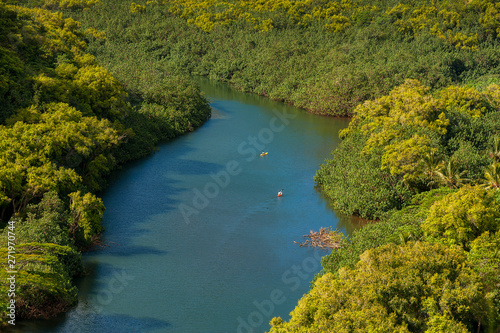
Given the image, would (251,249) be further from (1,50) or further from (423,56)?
(423,56)

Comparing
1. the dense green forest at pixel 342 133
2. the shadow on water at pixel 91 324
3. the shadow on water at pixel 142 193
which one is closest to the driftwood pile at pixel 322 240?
the dense green forest at pixel 342 133

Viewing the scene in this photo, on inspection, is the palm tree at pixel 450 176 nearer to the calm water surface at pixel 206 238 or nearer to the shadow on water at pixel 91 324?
the calm water surface at pixel 206 238

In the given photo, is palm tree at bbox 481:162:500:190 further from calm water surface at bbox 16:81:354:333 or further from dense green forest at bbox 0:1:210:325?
dense green forest at bbox 0:1:210:325

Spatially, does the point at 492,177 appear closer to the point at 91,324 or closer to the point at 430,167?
the point at 430,167

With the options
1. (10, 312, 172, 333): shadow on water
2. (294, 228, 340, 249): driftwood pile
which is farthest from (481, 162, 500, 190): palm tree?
(10, 312, 172, 333): shadow on water

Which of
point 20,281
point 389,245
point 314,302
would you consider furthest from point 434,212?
point 20,281

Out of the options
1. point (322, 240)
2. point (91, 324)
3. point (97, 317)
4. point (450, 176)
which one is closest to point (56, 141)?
point (97, 317)

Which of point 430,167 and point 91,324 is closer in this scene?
point 91,324
